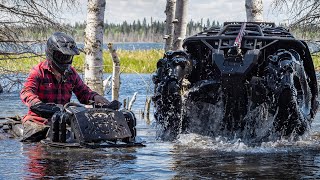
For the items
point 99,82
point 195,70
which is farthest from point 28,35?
point 195,70

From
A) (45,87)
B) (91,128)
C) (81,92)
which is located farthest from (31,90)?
(91,128)

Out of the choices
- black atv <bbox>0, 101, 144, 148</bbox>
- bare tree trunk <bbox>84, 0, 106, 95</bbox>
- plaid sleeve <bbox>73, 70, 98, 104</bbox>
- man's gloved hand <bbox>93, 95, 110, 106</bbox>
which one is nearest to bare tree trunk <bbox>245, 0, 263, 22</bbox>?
bare tree trunk <bbox>84, 0, 106, 95</bbox>

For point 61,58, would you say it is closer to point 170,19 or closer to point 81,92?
point 81,92

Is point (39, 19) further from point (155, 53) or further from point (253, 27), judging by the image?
point (155, 53)

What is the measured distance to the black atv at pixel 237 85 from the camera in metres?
10.7

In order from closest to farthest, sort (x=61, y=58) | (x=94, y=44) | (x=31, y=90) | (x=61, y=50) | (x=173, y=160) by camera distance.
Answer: (x=173, y=160) → (x=61, y=50) → (x=31, y=90) → (x=61, y=58) → (x=94, y=44)

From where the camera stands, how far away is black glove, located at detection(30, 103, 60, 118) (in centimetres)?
995

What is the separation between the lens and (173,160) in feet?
31.1

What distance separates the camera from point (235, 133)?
1148 centimetres

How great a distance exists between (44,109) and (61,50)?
0.87 metres

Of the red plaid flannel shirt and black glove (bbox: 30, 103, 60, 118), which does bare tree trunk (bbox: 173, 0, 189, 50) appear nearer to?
the red plaid flannel shirt

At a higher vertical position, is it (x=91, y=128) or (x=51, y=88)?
(x=51, y=88)

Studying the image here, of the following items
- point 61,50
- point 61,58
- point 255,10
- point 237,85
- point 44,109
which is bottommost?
point 44,109

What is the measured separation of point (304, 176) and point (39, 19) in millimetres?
12027
